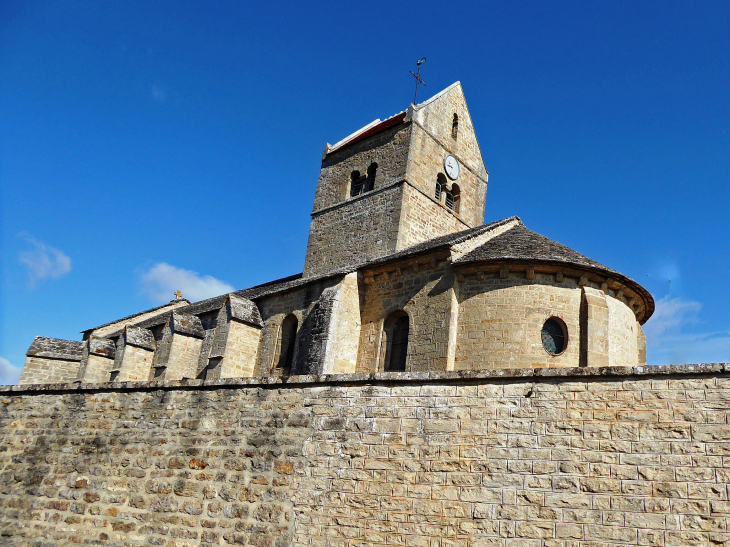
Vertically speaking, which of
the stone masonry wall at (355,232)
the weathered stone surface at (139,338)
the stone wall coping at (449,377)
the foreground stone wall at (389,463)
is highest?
the stone masonry wall at (355,232)

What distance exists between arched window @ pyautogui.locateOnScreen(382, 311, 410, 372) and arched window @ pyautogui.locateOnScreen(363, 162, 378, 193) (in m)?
8.21

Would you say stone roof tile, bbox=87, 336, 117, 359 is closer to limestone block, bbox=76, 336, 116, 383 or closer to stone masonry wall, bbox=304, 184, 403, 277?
limestone block, bbox=76, 336, 116, 383

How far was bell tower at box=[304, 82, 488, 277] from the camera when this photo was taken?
68.5ft

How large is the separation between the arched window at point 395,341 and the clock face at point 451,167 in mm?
9152

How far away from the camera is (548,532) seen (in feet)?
20.2

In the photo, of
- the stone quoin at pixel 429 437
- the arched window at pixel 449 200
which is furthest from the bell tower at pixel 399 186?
the stone quoin at pixel 429 437

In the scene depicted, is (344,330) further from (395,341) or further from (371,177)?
(371,177)

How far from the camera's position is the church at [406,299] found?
13.8 m

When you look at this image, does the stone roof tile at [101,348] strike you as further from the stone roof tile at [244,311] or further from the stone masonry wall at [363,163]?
the stone masonry wall at [363,163]

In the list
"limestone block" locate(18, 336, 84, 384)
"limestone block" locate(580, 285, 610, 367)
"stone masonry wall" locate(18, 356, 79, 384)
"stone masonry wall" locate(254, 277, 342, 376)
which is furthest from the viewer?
"limestone block" locate(18, 336, 84, 384)

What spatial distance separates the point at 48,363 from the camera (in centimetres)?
2692

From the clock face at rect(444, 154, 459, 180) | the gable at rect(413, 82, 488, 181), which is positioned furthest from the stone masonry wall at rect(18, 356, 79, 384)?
the gable at rect(413, 82, 488, 181)

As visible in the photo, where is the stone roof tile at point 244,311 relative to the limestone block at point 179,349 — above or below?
above

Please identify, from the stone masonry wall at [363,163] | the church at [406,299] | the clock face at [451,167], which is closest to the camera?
the church at [406,299]
